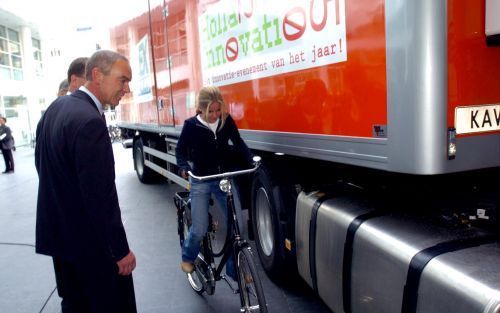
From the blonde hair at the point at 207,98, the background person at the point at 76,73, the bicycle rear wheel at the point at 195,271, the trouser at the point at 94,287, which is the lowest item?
the bicycle rear wheel at the point at 195,271

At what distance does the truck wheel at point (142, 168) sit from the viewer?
33.6 feet

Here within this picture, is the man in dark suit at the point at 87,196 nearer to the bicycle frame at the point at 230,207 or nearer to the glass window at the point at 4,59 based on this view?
the bicycle frame at the point at 230,207

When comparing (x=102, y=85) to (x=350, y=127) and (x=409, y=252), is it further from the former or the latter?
(x=409, y=252)

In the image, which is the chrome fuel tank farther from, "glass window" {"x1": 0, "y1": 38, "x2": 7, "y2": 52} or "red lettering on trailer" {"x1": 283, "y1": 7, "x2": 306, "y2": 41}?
"glass window" {"x1": 0, "y1": 38, "x2": 7, "y2": 52}

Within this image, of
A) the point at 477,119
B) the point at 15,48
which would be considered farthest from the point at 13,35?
the point at 477,119

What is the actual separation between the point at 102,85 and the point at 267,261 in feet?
8.39

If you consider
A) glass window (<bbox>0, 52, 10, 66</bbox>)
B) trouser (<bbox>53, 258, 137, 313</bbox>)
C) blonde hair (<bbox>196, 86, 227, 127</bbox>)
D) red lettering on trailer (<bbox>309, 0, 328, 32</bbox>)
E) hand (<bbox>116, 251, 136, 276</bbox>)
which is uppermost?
glass window (<bbox>0, 52, 10, 66</bbox>)

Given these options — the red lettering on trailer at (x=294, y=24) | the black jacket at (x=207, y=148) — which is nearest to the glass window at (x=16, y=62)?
the black jacket at (x=207, y=148)

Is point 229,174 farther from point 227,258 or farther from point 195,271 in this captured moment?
point 195,271

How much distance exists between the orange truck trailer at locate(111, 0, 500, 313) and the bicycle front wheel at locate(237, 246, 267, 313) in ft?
1.49

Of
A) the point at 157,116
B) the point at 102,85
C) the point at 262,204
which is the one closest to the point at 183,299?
the point at 262,204

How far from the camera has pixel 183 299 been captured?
4.06 m

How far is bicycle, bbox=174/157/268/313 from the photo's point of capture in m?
3.07

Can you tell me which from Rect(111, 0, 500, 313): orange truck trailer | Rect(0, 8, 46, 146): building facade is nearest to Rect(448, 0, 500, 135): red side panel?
Rect(111, 0, 500, 313): orange truck trailer
